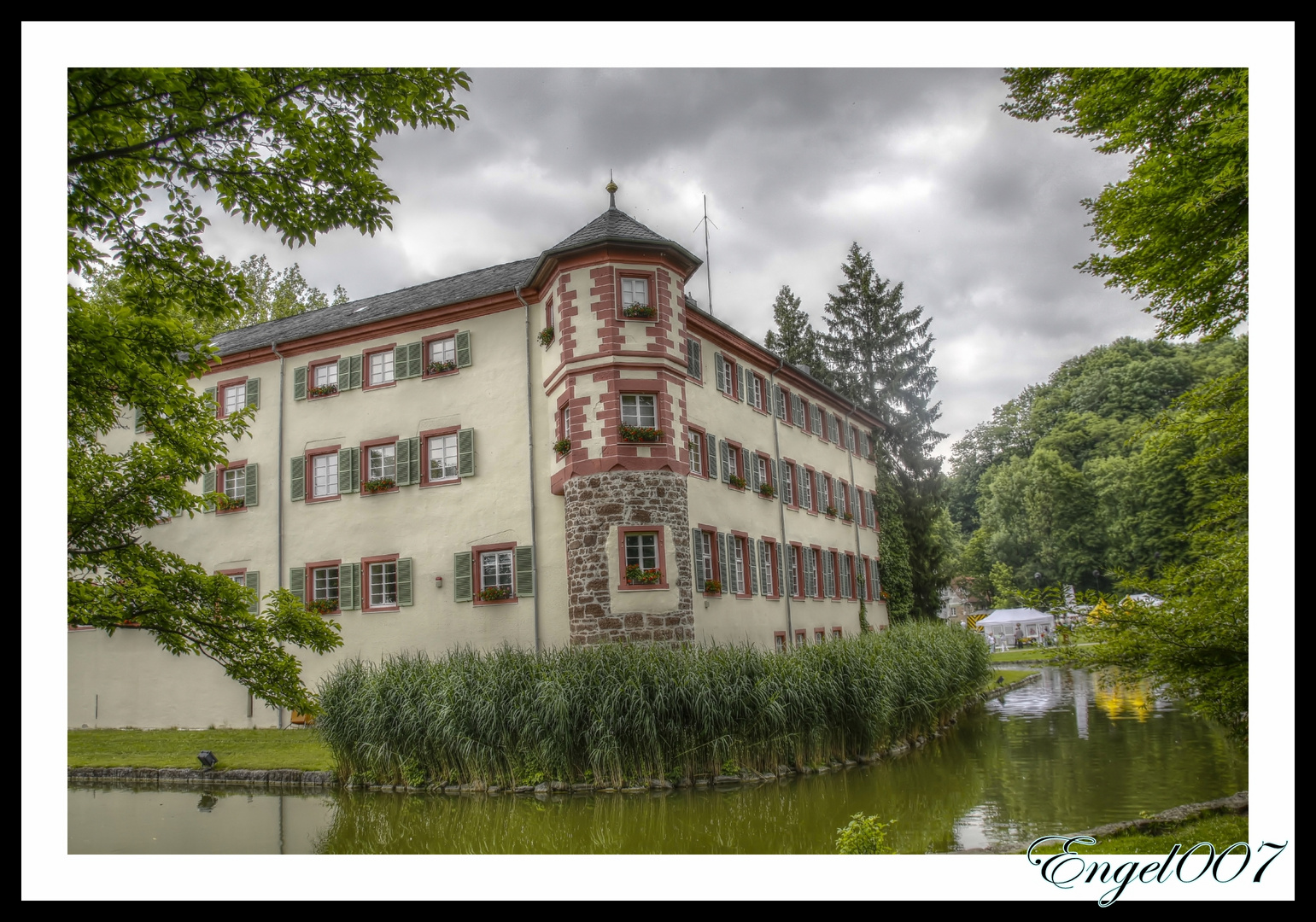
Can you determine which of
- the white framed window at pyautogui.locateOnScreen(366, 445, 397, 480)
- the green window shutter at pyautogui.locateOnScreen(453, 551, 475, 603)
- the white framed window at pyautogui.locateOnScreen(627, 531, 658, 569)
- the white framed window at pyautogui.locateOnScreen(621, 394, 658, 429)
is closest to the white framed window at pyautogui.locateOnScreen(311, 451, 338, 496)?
the white framed window at pyautogui.locateOnScreen(366, 445, 397, 480)

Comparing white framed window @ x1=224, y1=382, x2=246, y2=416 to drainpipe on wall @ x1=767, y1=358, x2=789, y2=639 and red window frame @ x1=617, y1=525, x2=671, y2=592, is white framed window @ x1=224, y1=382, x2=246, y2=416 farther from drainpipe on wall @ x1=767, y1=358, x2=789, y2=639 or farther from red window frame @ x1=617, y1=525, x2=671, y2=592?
drainpipe on wall @ x1=767, y1=358, x2=789, y2=639

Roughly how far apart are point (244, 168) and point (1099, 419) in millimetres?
51859

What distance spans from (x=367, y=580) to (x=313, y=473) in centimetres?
300

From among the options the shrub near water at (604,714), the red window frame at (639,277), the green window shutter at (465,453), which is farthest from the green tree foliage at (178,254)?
the green window shutter at (465,453)

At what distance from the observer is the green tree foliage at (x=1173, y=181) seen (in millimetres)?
7664

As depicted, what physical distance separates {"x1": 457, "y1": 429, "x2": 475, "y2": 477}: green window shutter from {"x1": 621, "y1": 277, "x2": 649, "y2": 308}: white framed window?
15.3 ft

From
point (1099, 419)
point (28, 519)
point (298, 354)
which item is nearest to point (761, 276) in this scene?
point (28, 519)

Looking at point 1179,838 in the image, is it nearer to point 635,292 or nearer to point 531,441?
point 635,292

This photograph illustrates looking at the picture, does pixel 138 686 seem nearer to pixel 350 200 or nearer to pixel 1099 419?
pixel 350 200

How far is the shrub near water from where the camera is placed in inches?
486

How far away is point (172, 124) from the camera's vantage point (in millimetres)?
6066

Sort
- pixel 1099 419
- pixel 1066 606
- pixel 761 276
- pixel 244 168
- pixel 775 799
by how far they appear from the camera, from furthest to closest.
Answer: pixel 1099 419 → pixel 761 276 → pixel 775 799 → pixel 1066 606 → pixel 244 168

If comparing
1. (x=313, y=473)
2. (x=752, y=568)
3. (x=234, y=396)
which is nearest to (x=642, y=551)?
(x=752, y=568)

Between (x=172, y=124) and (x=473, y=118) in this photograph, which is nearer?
(x=172, y=124)
